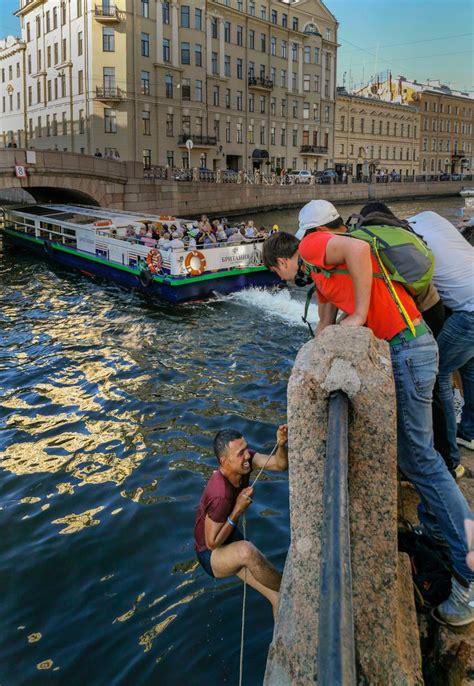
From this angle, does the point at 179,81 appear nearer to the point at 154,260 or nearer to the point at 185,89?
the point at 185,89

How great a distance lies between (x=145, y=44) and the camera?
4847cm

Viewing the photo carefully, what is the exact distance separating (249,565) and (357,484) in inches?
68.4

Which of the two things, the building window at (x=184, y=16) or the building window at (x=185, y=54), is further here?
the building window at (x=185, y=54)

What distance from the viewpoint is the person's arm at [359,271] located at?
2854 mm

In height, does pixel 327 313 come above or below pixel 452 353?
above

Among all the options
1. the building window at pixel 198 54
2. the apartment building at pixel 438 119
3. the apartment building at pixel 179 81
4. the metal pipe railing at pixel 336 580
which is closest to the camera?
the metal pipe railing at pixel 336 580

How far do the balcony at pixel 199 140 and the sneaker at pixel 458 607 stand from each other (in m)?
51.5

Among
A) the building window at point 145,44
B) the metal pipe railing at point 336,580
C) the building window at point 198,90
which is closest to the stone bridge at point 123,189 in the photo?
the building window at point 198,90

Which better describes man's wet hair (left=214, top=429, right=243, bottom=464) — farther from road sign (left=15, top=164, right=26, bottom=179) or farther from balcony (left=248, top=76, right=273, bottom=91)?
balcony (left=248, top=76, right=273, bottom=91)

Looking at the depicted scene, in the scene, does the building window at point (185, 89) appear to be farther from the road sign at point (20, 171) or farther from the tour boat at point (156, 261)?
the tour boat at point (156, 261)

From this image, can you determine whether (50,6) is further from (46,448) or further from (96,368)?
(46,448)

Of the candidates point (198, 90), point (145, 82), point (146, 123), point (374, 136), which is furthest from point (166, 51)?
point (374, 136)

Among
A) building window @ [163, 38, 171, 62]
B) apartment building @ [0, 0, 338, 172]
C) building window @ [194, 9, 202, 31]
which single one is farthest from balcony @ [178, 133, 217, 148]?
building window @ [194, 9, 202, 31]

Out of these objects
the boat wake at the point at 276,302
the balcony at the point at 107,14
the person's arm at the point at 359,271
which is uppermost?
the balcony at the point at 107,14
